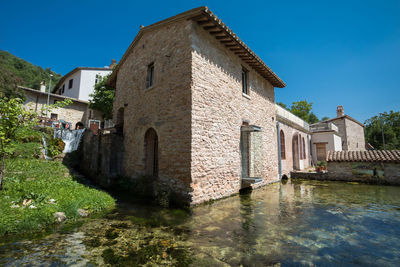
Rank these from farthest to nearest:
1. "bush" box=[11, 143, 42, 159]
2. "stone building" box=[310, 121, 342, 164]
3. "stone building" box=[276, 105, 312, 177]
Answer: "stone building" box=[310, 121, 342, 164], "stone building" box=[276, 105, 312, 177], "bush" box=[11, 143, 42, 159]

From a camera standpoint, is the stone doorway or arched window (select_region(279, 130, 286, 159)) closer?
arched window (select_region(279, 130, 286, 159))

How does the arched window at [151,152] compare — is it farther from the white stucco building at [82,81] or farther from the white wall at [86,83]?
the white wall at [86,83]

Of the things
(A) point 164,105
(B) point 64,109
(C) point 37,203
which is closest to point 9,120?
(C) point 37,203

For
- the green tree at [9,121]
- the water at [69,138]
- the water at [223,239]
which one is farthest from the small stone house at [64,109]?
the water at [223,239]

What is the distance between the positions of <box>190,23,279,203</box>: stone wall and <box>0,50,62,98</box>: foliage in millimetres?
18056

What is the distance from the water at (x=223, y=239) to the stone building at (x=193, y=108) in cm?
150

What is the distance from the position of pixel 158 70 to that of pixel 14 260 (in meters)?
6.79

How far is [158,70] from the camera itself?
7691 millimetres

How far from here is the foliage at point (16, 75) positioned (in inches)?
617

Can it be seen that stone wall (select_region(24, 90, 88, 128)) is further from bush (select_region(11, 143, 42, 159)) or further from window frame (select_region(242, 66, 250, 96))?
window frame (select_region(242, 66, 250, 96))

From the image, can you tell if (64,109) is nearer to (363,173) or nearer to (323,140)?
(363,173)

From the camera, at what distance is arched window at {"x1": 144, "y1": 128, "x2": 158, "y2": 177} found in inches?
313

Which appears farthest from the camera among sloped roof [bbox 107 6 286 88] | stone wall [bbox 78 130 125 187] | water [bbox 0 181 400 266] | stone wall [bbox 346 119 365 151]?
stone wall [bbox 346 119 365 151]

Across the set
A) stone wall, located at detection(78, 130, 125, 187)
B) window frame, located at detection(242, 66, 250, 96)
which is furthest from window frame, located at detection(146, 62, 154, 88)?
window frame, located at detection(242, 66, 250, 96)
